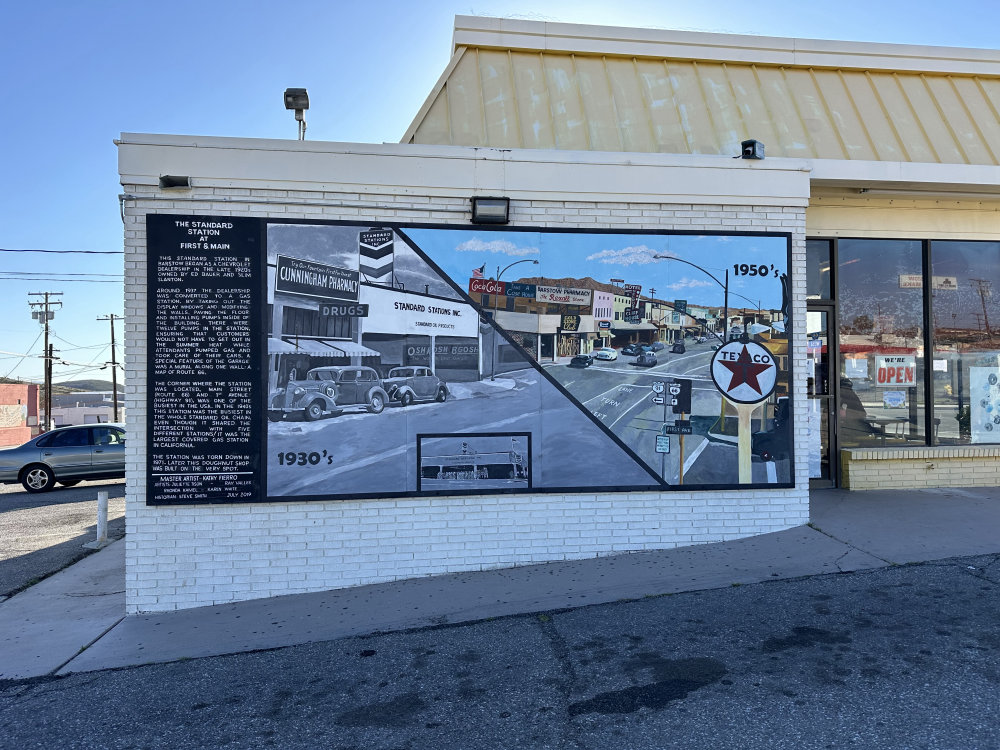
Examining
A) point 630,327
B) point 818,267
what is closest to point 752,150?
point 630,327

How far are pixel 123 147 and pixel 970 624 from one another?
7471mm

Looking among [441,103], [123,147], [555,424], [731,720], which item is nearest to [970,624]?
[731,720]

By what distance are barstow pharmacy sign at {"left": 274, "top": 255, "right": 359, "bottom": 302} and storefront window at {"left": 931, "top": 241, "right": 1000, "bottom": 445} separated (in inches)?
284

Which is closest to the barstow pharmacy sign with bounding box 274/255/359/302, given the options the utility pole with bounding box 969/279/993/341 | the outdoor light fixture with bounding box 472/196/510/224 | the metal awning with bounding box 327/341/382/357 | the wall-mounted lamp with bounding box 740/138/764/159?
the metal awning with bounding box 327/341/382/357

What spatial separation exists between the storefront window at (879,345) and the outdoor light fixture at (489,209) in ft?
15.4

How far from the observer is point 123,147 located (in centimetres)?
623

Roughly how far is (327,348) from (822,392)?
6.00 m

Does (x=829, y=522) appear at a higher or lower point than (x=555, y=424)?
lower

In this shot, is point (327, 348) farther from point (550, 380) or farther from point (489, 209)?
point (550, 380)

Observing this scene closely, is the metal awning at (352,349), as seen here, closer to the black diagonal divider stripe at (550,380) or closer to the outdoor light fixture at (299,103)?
the black diagonal divider stripe at (550,380)

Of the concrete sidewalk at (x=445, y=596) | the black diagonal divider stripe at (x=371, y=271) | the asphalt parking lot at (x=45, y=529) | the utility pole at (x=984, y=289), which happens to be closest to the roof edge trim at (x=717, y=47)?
the utility pole at (x=984, y=289)

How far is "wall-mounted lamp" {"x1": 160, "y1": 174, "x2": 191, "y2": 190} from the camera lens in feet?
20.4

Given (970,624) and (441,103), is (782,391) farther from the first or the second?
(441,103)

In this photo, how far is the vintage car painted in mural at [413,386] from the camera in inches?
259
